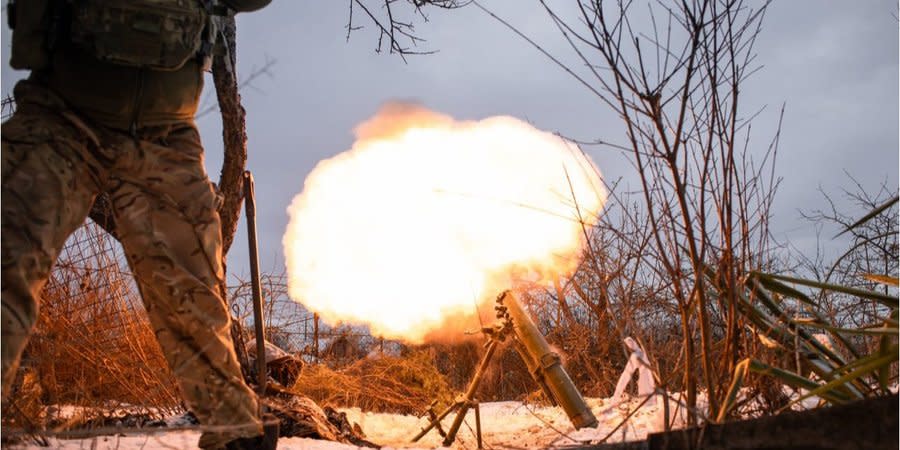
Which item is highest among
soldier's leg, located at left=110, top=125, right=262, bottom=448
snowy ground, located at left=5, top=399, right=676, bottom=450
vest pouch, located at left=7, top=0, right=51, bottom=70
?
vest pouch, located at left=7, top=0, right=51, bottom=70

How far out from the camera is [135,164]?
248 centimetres

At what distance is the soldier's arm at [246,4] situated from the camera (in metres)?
2.71

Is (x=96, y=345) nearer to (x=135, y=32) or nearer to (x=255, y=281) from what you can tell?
(x=255, y=281)

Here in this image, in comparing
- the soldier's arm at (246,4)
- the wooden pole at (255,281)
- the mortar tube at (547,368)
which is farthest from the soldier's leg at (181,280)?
the mortar tube at (547,368)

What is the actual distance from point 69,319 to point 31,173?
102 inches

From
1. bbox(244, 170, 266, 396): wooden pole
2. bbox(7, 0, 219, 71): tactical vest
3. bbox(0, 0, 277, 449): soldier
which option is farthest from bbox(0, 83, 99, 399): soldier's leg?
bbox(244, 170, 266, 396): wooden pole

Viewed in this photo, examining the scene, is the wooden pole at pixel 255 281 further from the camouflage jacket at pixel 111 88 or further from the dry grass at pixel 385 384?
the dry grass at pixel 385 384

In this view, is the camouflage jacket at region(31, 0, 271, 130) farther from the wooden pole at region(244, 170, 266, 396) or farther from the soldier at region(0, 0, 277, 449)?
the wooden pole at region(244, 170, 266, 396)

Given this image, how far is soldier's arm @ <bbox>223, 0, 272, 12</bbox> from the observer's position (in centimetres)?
271

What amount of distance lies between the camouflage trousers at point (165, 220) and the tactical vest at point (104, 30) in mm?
149

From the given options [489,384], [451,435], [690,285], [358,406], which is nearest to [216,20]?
[690,285]

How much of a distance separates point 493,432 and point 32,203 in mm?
4761

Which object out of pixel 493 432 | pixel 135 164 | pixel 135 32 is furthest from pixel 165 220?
pixel 493 432

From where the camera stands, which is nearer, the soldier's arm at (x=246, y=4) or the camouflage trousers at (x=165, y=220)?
the camouflage trousers at (x=165, y=220)
